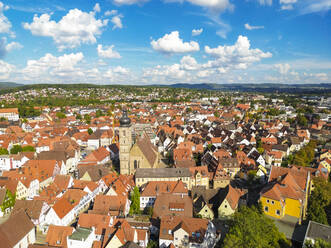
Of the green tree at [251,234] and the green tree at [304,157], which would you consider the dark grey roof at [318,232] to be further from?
the green tree at [304,157]

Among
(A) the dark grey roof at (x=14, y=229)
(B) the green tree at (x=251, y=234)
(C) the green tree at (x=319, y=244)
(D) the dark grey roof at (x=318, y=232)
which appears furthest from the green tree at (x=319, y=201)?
(A) the dark grey roof at (x=14, y=229)

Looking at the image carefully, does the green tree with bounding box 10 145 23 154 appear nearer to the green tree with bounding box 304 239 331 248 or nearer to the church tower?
the church tower

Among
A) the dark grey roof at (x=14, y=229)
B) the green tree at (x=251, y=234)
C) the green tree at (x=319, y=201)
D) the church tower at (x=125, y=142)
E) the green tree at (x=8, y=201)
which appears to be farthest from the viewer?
the church tower at (x=125, y=142)

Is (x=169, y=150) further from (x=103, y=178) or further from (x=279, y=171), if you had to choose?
(x=279, y=171)

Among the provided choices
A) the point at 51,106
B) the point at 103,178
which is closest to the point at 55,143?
the point at 103,178

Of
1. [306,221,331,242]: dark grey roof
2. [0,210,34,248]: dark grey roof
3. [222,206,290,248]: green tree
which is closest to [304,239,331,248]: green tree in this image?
[306,221,331,242]: dark grey roof
